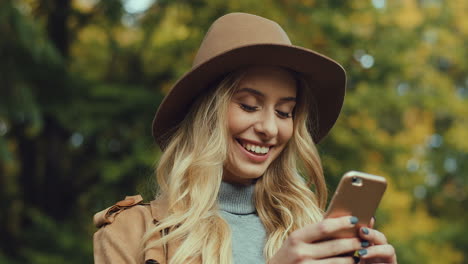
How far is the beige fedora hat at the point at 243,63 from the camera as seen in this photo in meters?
2.15

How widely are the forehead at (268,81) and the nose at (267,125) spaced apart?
78 millimetres

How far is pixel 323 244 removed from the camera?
5.23 feet

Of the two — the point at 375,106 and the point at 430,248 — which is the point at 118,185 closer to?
the point at 375,106

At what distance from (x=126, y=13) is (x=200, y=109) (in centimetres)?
545

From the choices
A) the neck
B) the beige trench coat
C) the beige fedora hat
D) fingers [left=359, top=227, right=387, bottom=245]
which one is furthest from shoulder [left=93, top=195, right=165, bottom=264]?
fingers [left=359, top=227, right=387, bottom=245]

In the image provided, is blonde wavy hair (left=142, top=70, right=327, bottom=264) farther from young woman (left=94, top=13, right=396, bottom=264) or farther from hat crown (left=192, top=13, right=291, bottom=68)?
hat crown (left=192, top=13, right=291, bottom=68)

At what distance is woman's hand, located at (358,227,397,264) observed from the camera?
161cm

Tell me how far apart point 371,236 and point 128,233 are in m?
0.80

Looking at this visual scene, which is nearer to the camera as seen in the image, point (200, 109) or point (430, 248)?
point (200, 109)

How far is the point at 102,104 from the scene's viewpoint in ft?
22.5

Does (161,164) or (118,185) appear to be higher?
(118,185)

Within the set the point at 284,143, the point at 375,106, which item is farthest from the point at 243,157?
the point at 375,106

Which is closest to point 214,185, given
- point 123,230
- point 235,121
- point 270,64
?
point 235,121

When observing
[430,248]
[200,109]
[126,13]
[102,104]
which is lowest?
[200,109]
